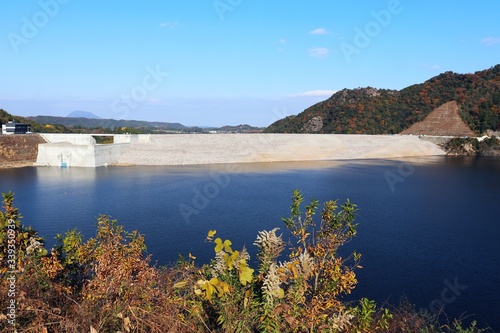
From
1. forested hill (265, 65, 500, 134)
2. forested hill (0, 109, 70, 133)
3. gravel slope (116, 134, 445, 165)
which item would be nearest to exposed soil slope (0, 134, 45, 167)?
gravel slope (116, 134, 445, 165)

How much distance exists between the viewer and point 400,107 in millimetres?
114500

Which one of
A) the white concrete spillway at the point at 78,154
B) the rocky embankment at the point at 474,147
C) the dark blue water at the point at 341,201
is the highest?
the rocky embankment at the point at 474,147

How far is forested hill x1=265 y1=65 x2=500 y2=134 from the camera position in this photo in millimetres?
101994

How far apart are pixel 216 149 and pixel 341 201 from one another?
40.5 meters

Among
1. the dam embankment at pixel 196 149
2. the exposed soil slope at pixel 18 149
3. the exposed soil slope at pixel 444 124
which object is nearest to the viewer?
the exposed soil slope at pixel 18 149

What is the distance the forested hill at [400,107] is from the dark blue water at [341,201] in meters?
48.6

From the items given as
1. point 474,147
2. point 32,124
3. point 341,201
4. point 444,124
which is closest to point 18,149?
point 32,124

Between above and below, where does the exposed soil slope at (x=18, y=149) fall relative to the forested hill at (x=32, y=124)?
below

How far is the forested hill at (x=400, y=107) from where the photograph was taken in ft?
335

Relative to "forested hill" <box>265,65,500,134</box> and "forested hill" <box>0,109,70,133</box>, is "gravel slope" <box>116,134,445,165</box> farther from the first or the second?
"forested hill" <box>0,109,70,133</box>

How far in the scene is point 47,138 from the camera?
67.1 m

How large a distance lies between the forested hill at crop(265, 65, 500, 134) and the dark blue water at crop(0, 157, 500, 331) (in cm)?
4862

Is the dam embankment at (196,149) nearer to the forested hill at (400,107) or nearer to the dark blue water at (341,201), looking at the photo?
the dark blue water at (341,201)

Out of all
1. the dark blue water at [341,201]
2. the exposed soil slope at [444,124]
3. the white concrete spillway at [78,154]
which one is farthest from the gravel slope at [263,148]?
the exposed soil slope at [444,124]
